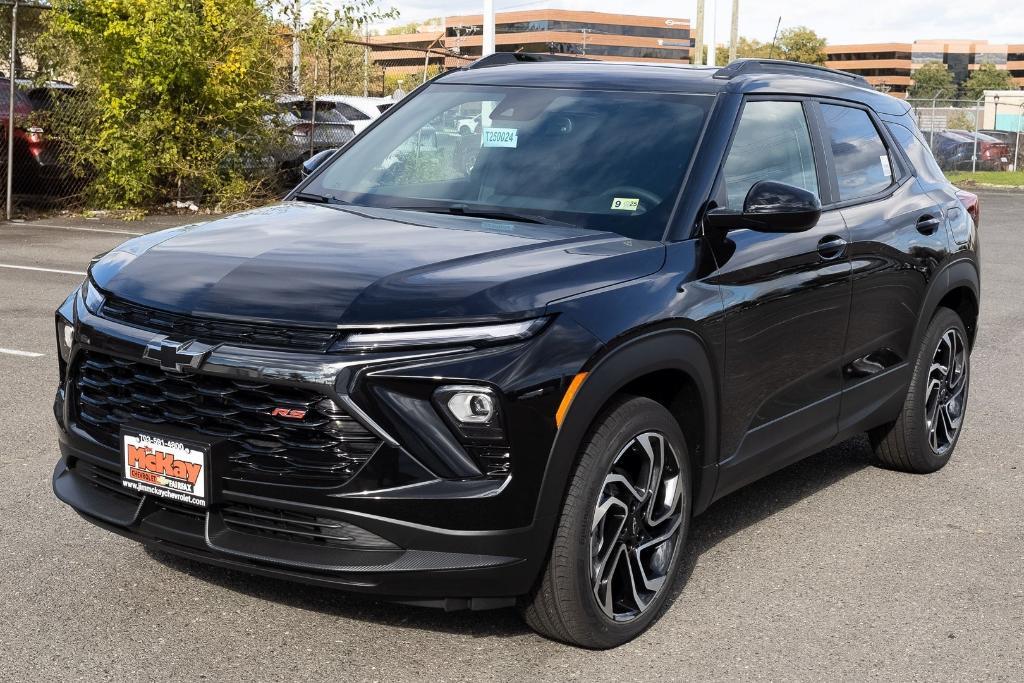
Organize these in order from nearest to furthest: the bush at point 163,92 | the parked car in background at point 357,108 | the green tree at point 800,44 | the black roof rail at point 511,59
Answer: the black roof rail at point 511,59 → the bush at point 163,92 → the parked car in background at point 357,108 → the green tree at point 800,44

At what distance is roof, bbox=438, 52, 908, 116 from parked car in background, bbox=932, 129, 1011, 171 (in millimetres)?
34411

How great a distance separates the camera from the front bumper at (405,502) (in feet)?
11.5

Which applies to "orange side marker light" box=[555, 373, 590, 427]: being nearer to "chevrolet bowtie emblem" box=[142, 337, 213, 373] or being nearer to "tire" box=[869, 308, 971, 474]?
"chevrolet bowtie emblem" box=[142, 337, 213, 373]

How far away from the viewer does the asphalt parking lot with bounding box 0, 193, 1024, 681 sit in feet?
12.8

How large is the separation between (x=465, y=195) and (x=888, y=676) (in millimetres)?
2189

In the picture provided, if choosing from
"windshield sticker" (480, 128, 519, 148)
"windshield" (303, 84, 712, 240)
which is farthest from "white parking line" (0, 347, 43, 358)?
"windshield sticker" (480, 128, 519, 148)

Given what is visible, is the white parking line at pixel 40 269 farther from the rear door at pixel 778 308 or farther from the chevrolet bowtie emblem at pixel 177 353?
the chevrolet bowtie emblem at pixel 177 353

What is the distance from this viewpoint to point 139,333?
3.79 meters

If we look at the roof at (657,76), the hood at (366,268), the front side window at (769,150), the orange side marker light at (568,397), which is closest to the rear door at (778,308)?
the front side window at (769,150)

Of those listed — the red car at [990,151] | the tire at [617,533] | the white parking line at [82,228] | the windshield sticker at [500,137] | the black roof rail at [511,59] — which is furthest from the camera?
the red car at [990,151]

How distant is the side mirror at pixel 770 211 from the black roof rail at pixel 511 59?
1587mm

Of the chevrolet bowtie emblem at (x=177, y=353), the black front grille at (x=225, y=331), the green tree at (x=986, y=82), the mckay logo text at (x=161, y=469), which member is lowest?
the mckay logo text at (x=161, y=469)

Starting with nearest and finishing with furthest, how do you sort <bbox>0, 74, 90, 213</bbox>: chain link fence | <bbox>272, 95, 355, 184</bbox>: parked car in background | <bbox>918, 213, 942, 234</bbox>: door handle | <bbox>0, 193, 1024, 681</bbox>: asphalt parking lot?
1. <bbox>0, 193, 1024, 681</bbox>: asphalt parking lot
2. <bbox>918, 213, 942, 234</bbox>: door handle
3. <bbox>0, 74, 90, 213</bbox>: chain link fence
4. <bbox>272, 95, 355, 184</bbox>: parked car in background

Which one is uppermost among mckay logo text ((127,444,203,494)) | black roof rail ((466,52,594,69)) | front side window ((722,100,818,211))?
black roof rail ((466,52,594,69))
